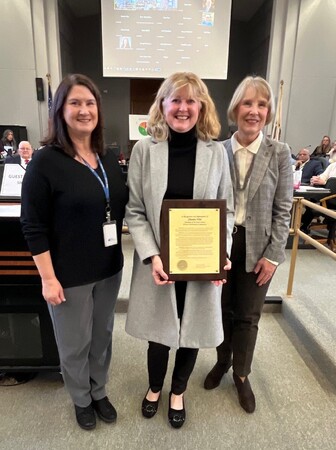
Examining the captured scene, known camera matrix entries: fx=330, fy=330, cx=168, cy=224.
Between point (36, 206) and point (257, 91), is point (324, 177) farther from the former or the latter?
point (36, 206)

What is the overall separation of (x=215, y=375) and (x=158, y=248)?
0.97 meters

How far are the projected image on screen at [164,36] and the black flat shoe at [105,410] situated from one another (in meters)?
6.74

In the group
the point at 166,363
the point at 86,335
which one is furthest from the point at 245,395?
the point at 86,335

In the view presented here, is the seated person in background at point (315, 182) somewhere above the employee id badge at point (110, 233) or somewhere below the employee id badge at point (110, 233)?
below

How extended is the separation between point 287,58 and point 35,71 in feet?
18.5

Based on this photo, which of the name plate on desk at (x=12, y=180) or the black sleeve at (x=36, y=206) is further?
the name plate on desk at (x=12, y=180)

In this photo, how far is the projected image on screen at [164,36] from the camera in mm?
6707

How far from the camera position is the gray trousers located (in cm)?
136

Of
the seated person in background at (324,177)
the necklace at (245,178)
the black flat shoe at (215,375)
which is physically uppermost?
the necklace at (245,178)

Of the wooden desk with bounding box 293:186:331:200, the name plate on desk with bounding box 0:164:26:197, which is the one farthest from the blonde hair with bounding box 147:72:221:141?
the wooden desk with bounding box 293:186:331:200

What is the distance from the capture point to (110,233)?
1308mm

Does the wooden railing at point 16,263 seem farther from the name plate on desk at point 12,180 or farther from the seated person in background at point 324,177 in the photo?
the seated person in background at point 324,177

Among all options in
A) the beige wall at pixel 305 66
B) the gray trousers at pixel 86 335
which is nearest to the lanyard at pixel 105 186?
the gray trousers at pixel 86 335

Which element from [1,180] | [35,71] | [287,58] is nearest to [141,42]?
[35,71]
